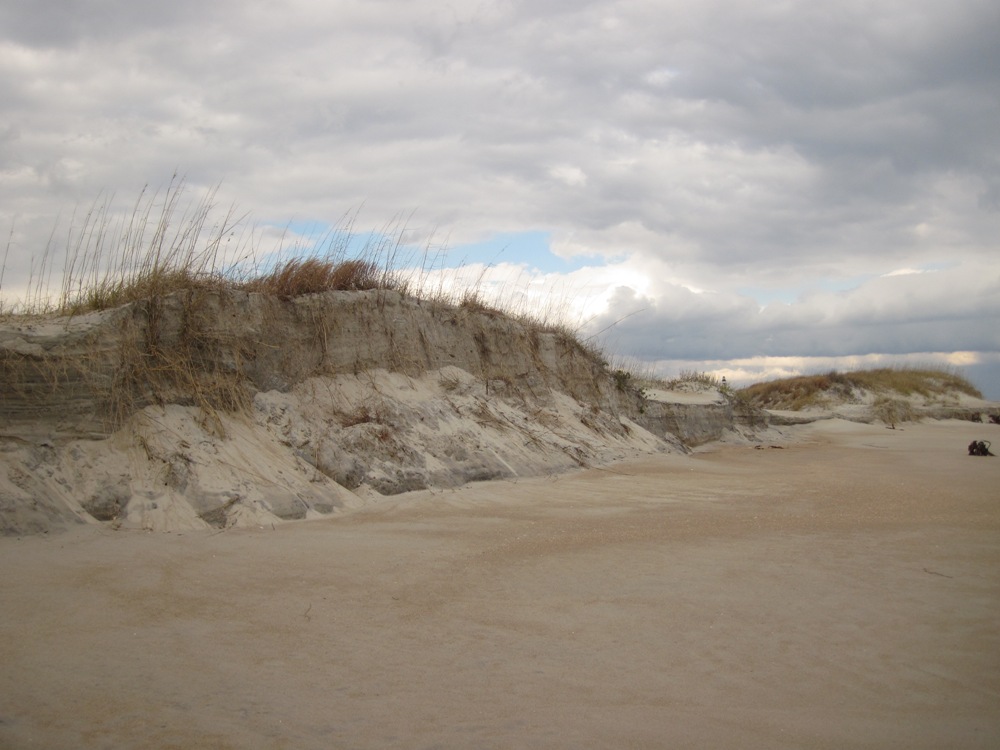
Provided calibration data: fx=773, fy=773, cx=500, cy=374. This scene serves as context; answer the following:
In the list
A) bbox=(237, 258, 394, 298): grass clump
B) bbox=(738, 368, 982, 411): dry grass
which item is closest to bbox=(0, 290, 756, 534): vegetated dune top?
bbox=(237, 258, 394, 298): grass clump

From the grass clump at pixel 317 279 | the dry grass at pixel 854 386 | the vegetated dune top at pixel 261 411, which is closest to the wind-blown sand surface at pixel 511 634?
the vegetated dune top at pixel 261 411

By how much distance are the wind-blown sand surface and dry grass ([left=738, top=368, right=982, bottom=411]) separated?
22141mm

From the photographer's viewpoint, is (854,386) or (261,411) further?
(854,386)

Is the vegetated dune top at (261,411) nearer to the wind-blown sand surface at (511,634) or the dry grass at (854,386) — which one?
the wind-blown sand surface at (511,634)

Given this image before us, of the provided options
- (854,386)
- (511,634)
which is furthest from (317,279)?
(854,386)

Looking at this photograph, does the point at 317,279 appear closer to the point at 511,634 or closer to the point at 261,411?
the point at 261,411

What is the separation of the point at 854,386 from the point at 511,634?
27.3m

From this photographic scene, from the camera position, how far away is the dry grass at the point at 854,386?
27906 millimetres

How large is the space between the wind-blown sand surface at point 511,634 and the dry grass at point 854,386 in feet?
72.6

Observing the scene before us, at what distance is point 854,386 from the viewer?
27969 mm

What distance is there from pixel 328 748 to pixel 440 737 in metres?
0.41

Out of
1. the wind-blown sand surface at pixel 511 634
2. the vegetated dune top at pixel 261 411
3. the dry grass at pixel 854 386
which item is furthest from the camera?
the dry grass at pixel 854 386

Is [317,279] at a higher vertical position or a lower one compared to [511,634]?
higher

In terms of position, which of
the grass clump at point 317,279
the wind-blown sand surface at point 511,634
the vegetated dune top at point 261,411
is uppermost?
the grass clump at point 317,279
